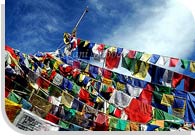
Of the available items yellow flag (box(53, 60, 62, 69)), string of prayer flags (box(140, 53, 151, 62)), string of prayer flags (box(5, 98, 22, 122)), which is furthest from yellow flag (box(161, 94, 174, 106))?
string of prayer flags (box(5, 98, 22, 122))

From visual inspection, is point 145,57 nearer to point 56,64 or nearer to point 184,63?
point 184,63

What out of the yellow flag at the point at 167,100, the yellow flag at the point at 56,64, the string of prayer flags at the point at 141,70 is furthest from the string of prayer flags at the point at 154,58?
the yellow flag at the point at 56,64

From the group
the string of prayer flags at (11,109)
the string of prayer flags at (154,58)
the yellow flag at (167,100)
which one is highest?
the string of prayer flags at (154,58)

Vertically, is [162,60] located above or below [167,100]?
above

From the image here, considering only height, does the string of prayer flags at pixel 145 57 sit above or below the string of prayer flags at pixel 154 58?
above

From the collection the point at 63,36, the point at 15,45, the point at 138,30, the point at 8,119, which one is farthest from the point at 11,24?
the point at 138,30

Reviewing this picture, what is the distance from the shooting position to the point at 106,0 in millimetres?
5254

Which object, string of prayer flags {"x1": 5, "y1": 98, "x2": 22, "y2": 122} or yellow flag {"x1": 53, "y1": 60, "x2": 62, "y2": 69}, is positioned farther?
yellow flag {"x1": 53, "y1": 60, "x2": 62, "y2": 69}

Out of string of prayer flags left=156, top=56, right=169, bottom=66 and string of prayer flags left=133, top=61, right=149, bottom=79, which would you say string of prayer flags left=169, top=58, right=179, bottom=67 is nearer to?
string of prayer flags left=156, top=56, right=169, bottom=66

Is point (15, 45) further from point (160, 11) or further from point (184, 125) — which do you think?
point (184, 125)

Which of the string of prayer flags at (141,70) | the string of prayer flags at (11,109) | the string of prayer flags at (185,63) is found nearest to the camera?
the string of prayer flags at (11,109)

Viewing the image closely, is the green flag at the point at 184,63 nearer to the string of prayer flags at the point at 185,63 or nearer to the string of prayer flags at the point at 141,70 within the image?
the string of prayer flags at the point at 185,63

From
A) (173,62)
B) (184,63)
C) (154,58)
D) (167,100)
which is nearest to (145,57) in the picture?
(154,58)

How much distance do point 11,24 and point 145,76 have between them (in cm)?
212
